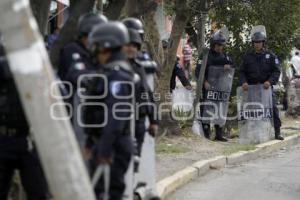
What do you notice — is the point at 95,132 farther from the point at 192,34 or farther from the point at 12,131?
the point at 192,34

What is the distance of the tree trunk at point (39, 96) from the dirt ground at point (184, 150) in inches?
164

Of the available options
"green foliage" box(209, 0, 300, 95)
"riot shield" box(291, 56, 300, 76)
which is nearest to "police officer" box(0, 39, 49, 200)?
"green foliage" box(209, 0, 300, 95)

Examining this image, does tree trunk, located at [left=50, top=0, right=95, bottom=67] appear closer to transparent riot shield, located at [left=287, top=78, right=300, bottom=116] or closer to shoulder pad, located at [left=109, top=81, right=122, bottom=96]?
shoulder pad, located at [left=109, top=81, right=122, bottom=96]

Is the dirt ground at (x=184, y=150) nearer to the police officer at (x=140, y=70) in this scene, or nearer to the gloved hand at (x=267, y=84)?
the gloved hand at (x=267, y=84)

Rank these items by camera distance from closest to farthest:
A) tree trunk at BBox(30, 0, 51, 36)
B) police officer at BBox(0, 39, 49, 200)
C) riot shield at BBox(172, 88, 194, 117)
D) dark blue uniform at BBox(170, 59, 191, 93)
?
1. police officer at BBox(0, 39, 49, 200)
2. tree trunk at BBox(30, 0, 51, 36)
3. dark blue uniform at BBox(170, 59, 191, 93)
4. riot shield at BBox(172, 88, 194, 117)

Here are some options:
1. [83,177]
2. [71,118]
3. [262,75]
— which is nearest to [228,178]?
[262,75]

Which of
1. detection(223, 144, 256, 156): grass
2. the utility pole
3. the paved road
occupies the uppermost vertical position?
the utility pole

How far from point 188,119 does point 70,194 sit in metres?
8.23

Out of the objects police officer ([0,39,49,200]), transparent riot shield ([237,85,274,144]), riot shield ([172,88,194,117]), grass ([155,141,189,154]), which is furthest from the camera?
riot shield ([172,88,194,117])

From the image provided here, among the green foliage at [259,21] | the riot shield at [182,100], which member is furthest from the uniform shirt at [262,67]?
the green foliage at [259,21]

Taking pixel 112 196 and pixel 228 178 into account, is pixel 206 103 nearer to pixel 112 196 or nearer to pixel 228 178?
pixel 228 178

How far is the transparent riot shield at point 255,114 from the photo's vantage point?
1141cm

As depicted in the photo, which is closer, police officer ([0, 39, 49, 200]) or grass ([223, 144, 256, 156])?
police officer ([0, 39, 49, 200])

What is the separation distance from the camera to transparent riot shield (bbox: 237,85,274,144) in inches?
449
